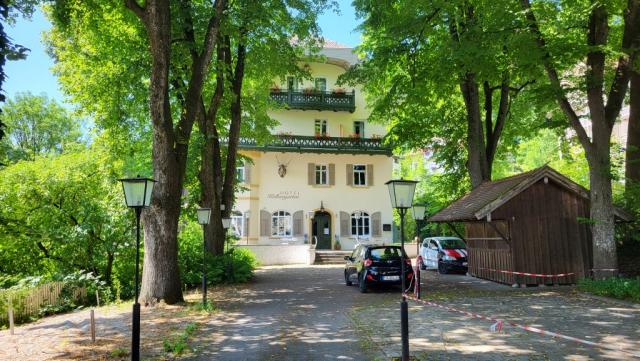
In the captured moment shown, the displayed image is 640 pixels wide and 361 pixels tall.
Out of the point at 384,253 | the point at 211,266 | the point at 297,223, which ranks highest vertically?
the point at 297,223

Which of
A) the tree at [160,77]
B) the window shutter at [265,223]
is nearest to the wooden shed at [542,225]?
the tree at [160,77]

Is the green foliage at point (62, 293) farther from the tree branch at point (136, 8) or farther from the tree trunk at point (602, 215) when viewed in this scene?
the tree trunk at point (602, 215)

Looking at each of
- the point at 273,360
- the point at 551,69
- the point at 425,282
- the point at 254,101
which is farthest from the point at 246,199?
the point at 273,360

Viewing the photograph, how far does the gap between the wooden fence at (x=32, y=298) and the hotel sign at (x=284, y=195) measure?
17.9 meters

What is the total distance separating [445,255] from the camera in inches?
853

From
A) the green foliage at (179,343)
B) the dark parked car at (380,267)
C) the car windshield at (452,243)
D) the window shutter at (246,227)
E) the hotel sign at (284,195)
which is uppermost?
the hotel sign at (284,195)

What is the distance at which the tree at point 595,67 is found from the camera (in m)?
12.9

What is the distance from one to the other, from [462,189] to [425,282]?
28.7ft

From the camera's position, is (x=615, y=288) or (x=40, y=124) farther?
(x=40, y=124)

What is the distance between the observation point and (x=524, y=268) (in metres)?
15.6

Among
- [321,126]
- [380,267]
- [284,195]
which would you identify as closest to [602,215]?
[380,267]

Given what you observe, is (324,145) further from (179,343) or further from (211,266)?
(179,343)

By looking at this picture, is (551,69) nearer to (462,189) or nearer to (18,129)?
(462,189)

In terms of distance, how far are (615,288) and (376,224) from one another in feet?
69.5
